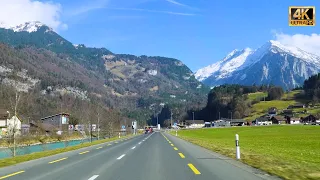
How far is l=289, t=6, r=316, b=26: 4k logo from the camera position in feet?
39.2

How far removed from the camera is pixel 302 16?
12.0 metres

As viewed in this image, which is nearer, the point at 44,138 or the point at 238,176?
the point at 238,176

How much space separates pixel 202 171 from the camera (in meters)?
14.4

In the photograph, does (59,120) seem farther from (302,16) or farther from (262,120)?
(302,16)

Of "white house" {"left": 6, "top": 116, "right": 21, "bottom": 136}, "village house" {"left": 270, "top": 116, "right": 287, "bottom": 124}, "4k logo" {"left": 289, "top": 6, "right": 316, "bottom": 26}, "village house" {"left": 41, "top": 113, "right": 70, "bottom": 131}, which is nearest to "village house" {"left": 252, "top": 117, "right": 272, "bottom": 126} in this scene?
"village house" {"left": 270, "top": 116, "right": 287, "bottom": 124}

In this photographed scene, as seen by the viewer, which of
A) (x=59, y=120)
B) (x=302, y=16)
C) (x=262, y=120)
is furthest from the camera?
(x=262, y=120)

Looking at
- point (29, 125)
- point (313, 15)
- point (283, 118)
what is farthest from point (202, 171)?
point (283, 118)

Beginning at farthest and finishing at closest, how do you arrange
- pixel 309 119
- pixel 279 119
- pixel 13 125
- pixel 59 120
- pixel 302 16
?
pixel 279 119 < pixel 309 119 < pixel 59 120 < pixel 13 125 < pixel 302 16

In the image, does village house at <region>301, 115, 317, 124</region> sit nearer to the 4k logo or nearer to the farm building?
the farm building

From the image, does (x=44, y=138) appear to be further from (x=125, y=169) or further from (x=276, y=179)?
(x=276, y=179)

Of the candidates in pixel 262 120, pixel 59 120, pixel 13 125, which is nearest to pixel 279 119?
pixel 262 120

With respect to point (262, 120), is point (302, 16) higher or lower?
higher

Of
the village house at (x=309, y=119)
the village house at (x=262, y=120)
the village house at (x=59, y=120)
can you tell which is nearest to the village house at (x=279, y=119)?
the village house at (x=262, y=120)

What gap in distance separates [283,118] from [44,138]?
5638 inches
